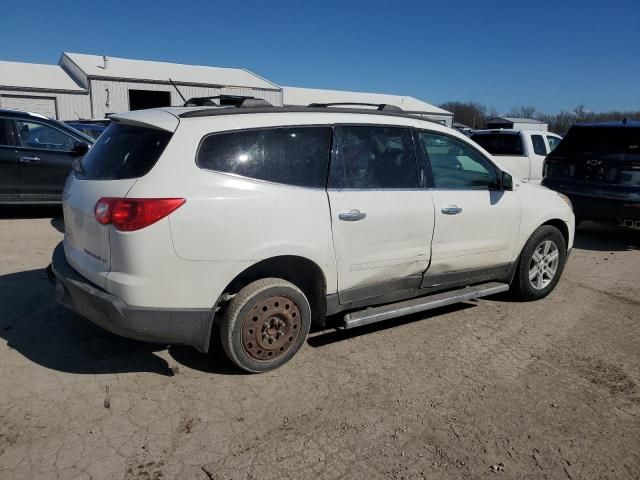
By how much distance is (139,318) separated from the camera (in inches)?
119

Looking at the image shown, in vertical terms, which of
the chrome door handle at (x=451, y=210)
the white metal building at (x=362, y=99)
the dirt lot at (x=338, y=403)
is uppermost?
the white metal building at (x=362, y=99)

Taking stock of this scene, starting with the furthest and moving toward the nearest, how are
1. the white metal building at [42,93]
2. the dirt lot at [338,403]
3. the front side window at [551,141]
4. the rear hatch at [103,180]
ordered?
the white metal building at [42,93], the front side window at [551,141], the rear hatch at [103,180], the dirt lot at [338,403]

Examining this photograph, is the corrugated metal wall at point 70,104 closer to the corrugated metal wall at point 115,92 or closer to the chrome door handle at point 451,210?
the corrugated metal wall at point 115,92

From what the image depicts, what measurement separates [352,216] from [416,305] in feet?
3.38

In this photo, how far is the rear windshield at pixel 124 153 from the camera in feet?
10.3

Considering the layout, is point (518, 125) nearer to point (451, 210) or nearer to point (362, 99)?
point (362, 99)

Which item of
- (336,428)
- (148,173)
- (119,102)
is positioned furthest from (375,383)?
(119,102)

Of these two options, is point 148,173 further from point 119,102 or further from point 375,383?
point 119,102

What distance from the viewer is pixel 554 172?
332 inches

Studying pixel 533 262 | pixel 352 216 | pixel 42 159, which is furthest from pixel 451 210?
pixel 42 159

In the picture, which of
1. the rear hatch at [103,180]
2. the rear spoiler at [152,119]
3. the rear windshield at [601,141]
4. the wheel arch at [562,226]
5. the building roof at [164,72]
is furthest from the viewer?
the building roof at [164,72]

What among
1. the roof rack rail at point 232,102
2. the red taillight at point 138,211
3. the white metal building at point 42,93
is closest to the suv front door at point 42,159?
the roof rack rail at point 232,102

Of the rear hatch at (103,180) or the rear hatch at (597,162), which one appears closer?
the rear hatch at (103,180)

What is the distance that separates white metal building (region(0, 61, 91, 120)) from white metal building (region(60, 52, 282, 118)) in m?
0.66
